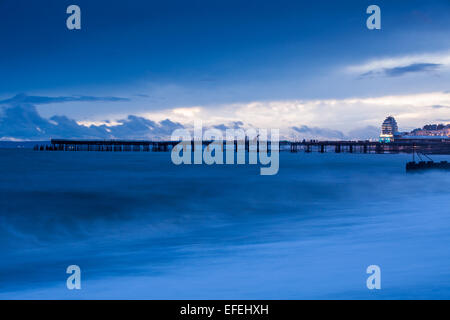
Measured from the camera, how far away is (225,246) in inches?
363

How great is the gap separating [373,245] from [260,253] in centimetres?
242

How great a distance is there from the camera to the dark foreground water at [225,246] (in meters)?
5.86

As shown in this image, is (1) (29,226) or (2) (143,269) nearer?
(2) (143,269)

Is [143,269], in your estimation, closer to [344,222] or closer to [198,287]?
[198,287]

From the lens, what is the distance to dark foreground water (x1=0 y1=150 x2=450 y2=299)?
19.2 ft

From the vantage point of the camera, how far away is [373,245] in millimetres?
8391

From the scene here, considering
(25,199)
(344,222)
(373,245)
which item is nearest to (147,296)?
(373,245)

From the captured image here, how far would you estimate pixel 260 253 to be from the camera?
26.3 feet
